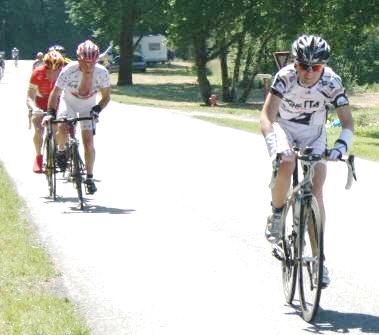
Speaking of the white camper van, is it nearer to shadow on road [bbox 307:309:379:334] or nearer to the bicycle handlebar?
the bicycle handlebar

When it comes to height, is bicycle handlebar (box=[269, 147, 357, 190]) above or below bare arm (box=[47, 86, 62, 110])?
above

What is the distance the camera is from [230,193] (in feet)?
→ 44.8

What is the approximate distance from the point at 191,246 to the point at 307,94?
2.88 m

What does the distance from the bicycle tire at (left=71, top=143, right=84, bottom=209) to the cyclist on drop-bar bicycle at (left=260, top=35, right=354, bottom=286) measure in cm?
502

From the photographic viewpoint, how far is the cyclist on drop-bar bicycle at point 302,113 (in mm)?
6969

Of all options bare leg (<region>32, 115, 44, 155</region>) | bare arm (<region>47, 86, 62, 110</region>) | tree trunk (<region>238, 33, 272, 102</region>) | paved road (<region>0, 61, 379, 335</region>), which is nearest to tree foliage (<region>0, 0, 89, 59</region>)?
tree trunk (<region>238, 33, 272, 102</region>)

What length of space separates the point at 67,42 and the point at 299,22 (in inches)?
2823

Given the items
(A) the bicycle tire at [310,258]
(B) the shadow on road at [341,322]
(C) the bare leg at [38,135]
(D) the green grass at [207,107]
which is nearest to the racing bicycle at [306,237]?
(A) the bicycle tire at [310,258]

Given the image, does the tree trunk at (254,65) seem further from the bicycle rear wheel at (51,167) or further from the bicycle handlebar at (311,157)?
the bicycle handlebar at (311,157)

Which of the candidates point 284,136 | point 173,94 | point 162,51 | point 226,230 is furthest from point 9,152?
point 162,51

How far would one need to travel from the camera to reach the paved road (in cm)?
707

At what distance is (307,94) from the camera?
7.36 m

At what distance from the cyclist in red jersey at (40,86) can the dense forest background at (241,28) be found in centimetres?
1750

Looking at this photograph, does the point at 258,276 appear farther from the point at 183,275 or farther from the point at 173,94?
the point at 173,94
